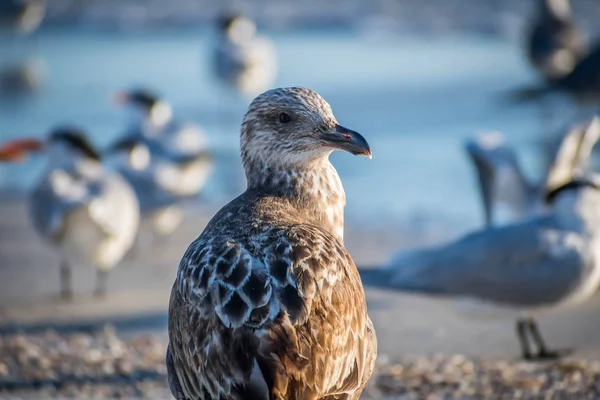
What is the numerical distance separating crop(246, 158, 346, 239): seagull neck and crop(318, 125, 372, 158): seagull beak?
18 cm

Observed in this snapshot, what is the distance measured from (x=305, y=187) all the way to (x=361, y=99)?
36.4 ft

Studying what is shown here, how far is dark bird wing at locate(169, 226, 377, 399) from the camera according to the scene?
3230mm

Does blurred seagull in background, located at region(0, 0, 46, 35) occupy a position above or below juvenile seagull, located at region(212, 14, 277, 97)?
above

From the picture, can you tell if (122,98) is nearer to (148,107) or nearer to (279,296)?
(148,107)

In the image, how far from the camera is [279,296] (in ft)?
11.0

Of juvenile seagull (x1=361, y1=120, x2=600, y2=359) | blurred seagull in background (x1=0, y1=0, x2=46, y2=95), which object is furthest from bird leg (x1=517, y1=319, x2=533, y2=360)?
blurred seagull in background (x1=0, y1=0, x2=46, y2=95)

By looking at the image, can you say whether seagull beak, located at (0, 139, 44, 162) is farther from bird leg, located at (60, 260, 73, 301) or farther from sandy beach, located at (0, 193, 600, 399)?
bird leg, located at (60, 260, 73, 301)

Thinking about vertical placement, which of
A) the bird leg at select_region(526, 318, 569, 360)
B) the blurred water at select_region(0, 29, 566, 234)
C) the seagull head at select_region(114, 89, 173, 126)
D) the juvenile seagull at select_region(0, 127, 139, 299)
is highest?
the blurred water at select_region(0, 29, 566, 234)

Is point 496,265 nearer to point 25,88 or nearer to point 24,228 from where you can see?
point 24,228

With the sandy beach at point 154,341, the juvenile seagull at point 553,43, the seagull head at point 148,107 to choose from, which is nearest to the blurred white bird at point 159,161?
the seagull head at point 148,107

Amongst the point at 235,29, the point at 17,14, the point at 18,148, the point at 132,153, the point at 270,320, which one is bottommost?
the point at 270,320

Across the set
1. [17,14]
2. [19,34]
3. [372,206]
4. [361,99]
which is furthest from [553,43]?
[19,34]

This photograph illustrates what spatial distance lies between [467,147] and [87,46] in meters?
14.6

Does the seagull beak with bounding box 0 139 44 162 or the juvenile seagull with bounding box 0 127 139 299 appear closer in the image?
the juvenile seagull with bounding box 0 127 139 299
